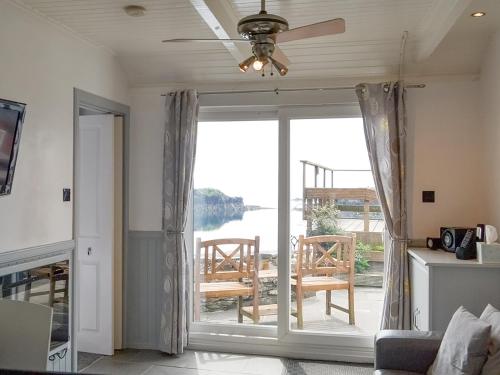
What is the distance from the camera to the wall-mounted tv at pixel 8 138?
266cm

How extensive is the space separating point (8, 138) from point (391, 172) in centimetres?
274

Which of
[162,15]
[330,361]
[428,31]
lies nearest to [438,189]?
[428,31]

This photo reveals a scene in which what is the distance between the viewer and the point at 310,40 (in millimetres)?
3500

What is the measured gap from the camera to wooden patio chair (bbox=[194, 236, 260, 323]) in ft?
13.8

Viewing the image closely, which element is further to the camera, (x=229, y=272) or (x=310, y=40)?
(x=229, y=272)

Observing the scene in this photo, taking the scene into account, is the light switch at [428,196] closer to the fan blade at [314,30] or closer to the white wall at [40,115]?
the fan blade at [314,30]

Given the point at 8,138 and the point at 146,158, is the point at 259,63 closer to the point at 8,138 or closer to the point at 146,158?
the point at 8,138

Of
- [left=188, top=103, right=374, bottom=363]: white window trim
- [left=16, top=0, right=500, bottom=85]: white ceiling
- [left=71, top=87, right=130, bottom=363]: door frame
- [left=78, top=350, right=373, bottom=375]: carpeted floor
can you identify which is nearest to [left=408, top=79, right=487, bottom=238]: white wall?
[left=16, top=0, right=500, bottom=85]: white ceiling

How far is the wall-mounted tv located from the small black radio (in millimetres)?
3022

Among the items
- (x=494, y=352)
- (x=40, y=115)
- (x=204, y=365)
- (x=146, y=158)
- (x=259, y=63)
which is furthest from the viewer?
(x=146, y=158)

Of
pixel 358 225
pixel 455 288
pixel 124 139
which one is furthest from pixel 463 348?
pixel 124 139

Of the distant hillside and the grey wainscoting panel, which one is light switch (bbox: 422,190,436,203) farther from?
the grey wainscoting panel

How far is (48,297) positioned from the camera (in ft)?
10.5

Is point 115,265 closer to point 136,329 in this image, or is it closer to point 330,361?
point 136,329
